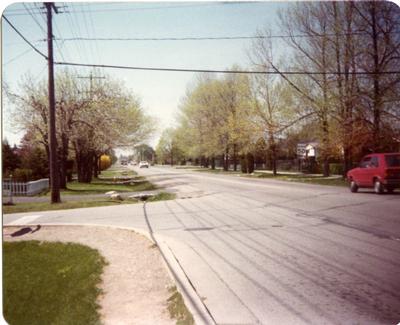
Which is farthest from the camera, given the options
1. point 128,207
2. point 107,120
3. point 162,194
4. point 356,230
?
point 107,120

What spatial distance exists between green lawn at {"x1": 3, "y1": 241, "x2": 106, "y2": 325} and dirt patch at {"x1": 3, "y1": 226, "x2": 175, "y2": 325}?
7.0 inches

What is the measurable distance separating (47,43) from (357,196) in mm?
7371

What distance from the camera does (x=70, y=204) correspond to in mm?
8609

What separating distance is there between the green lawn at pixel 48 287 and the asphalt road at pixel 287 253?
92cm

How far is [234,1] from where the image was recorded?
4773 millimetres

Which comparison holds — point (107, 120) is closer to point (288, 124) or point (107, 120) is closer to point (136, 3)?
point (288, 124)

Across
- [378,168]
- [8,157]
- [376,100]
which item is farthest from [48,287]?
[376,100]

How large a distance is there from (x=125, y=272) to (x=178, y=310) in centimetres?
132

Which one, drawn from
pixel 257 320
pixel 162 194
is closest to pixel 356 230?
pixel 257 320

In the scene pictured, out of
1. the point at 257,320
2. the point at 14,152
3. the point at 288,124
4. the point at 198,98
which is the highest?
the point at 198,98

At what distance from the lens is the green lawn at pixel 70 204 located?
5875 mm

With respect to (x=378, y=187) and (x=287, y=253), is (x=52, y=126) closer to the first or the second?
(x=287, y=253)

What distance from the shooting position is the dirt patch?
365 cm

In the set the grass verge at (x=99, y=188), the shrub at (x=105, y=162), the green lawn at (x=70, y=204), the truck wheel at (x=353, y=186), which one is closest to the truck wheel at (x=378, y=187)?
the truck wheel at (x=353, y=186)
